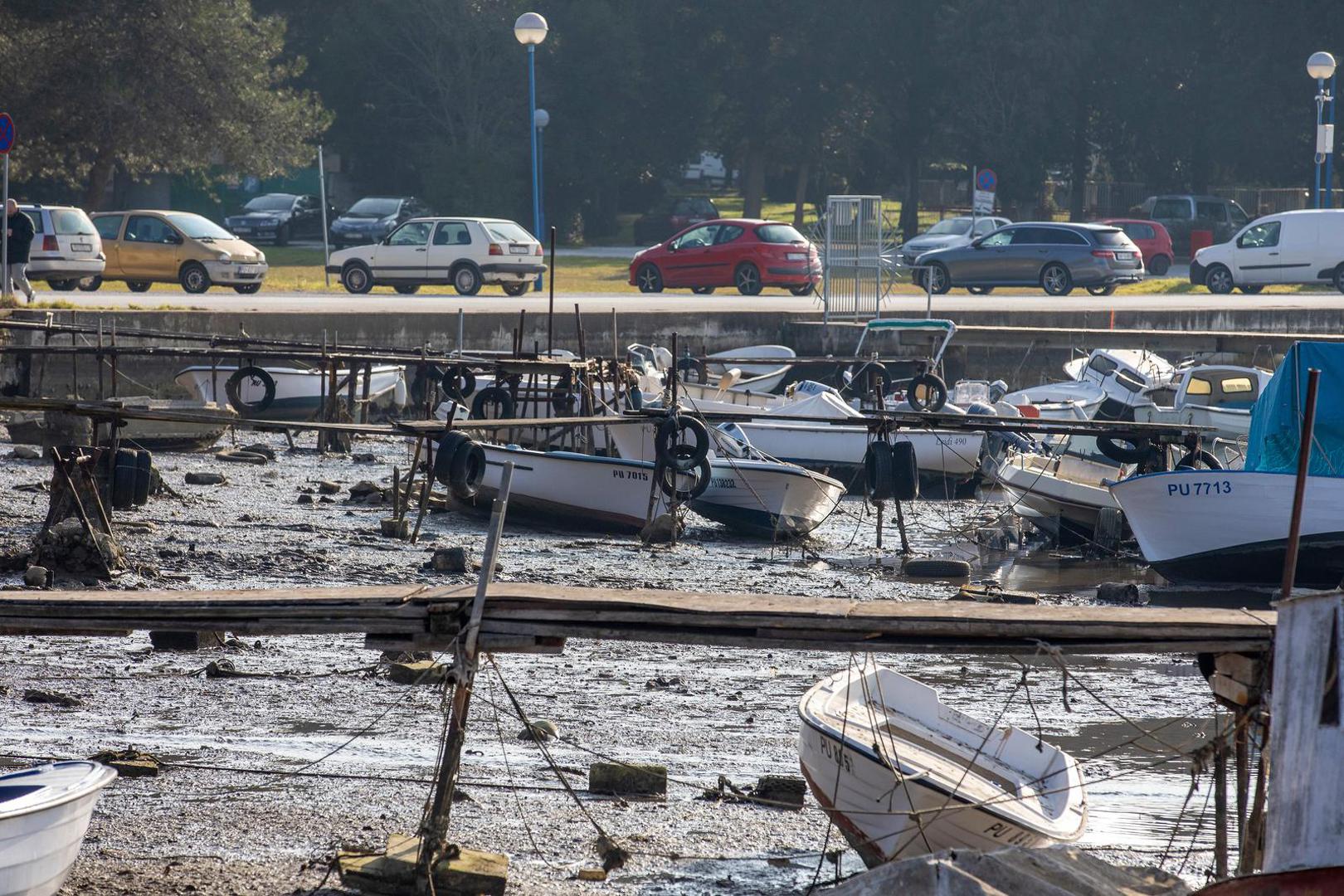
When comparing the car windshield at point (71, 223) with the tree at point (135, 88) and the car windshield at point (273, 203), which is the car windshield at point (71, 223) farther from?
the car windshield at point (273, 203)

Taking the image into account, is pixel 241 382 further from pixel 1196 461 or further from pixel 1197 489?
pixel 1197 489

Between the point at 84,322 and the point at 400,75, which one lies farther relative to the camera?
the point at 400,75

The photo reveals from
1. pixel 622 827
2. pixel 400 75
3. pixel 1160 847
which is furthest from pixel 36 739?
pixel 400 75

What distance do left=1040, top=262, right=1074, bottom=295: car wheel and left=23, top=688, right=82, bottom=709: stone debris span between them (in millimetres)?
27515

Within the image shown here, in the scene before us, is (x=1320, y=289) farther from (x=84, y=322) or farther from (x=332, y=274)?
(x=84, y=322)

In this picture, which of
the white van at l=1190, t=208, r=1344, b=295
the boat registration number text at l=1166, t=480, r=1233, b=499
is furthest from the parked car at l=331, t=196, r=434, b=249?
the boat registration number text at l=1166, t=480, r=1233, b=499

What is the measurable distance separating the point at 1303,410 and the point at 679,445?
5.55 meters

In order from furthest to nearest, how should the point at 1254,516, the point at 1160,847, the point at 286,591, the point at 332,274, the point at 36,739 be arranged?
the point at 332,274 < the point at 1254,516 < the point at 36,739 < the point at 1160,847 < the point at 286,591

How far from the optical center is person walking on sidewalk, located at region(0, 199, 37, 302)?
23594mm

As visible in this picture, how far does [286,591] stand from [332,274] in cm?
2852

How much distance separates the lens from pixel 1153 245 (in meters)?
40.9

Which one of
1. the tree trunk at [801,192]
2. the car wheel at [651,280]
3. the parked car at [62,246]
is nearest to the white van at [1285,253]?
the car wheel at [651,280]

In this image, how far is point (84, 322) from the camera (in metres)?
23.0

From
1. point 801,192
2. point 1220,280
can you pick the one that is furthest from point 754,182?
point 1220,280
